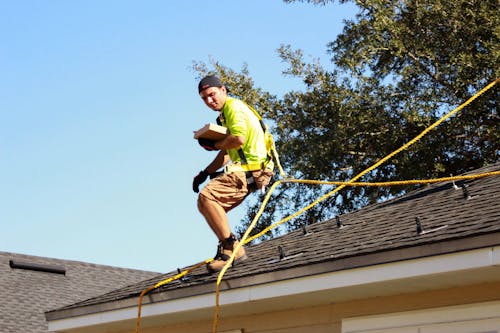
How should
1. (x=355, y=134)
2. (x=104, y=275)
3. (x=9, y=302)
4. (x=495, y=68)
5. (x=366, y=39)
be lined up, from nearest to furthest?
(x=9, y=302)
(x=104, y=275)
(x=495, y=68)
(x=355, y=134)
(x=366, y=39)

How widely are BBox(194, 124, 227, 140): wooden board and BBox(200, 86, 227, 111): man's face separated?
266 millimetres

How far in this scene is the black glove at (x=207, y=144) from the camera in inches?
312

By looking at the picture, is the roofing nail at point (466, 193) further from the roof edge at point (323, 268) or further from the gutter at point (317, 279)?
the roof edge at point (323, 268)

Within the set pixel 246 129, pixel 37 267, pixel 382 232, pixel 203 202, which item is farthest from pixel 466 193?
pixel 37 267

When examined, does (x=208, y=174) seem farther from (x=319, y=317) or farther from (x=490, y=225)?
(x=490, y=225)

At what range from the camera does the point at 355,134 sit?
19406 millimetres

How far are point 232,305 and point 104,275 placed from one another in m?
9.84

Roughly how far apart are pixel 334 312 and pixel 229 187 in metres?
1.47

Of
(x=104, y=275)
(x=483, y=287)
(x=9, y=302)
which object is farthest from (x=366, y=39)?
(x=483, y=287)

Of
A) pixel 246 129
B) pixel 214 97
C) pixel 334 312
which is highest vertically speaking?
pixel 214 97

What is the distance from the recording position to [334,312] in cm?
738

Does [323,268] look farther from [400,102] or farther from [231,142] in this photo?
[400,102]

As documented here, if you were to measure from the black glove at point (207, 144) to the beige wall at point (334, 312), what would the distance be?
4.79 feet

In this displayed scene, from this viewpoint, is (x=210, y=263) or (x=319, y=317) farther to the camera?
(x=210, y=263)
